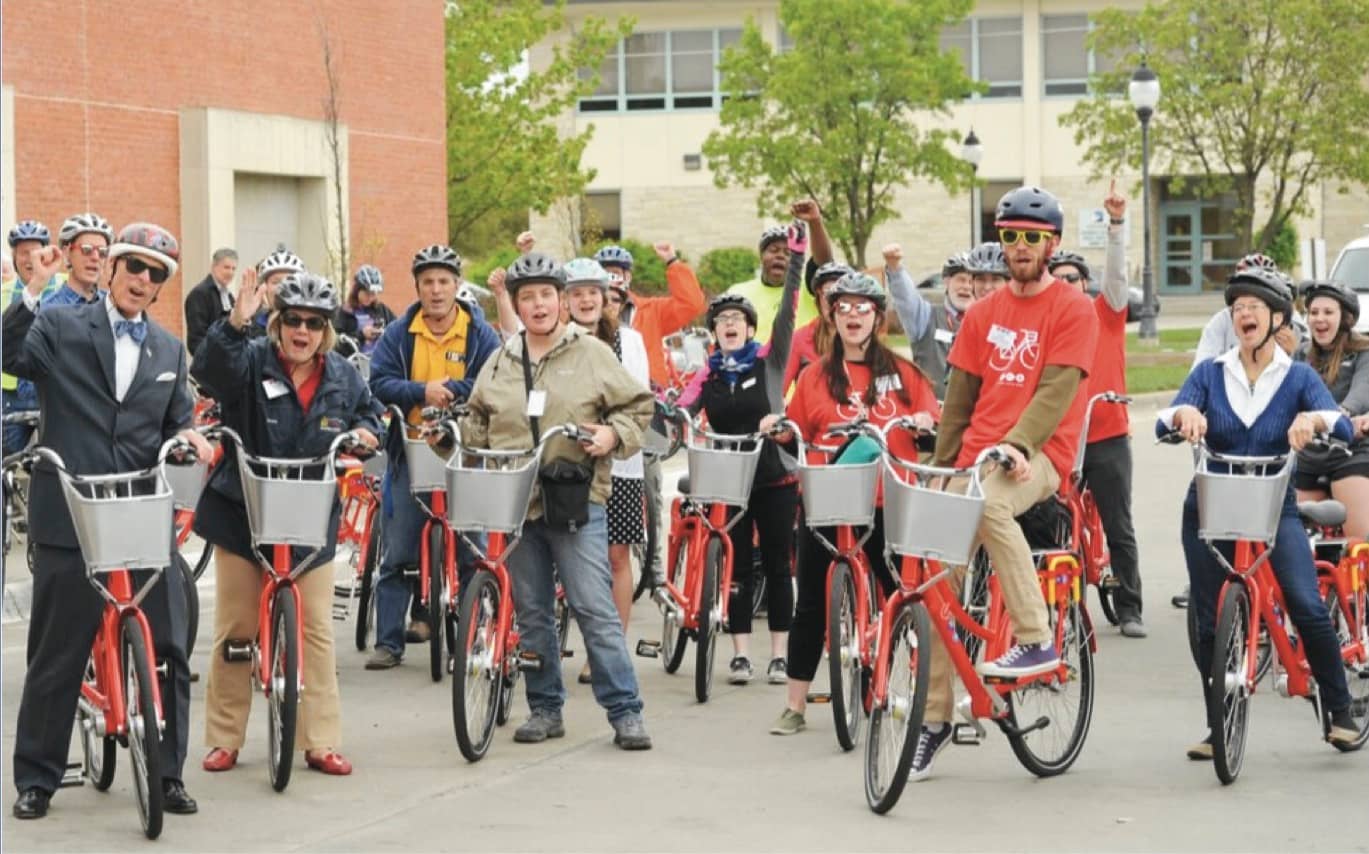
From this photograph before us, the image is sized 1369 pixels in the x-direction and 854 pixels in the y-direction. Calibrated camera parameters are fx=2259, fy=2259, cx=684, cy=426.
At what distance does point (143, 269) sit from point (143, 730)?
5.61ft

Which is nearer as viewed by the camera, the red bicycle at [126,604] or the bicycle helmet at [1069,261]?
the red bicycle at [126,604]

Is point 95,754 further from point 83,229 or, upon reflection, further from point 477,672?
point 83,229

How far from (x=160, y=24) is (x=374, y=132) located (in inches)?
201

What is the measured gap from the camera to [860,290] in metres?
9.58

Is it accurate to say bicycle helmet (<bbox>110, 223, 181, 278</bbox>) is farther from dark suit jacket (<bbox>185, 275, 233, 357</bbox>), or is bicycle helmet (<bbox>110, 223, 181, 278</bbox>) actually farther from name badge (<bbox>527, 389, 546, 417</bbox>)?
dark suit jacket (<bbox>185, 275, 233, 357</bbox>)

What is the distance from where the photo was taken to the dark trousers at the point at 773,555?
11133 millimetres

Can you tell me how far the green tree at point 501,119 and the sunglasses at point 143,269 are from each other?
35627 mm

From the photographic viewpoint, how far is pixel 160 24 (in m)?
27.8

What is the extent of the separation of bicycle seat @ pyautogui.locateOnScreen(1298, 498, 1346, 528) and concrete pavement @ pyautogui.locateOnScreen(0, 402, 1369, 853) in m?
0.94

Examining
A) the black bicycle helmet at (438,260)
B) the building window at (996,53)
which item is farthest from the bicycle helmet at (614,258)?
the building window at (996,53)

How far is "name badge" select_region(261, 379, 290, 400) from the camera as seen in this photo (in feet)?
29.2

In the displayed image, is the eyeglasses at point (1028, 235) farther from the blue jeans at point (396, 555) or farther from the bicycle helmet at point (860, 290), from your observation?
the blue jeans at point (396, 555)

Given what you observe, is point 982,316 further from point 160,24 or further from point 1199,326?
point 1199,326

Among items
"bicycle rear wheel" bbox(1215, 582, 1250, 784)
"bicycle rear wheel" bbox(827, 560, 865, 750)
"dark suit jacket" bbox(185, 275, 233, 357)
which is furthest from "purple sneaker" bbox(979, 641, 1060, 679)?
"dark suit jacket" bbox(185, 275, 233, 357)
